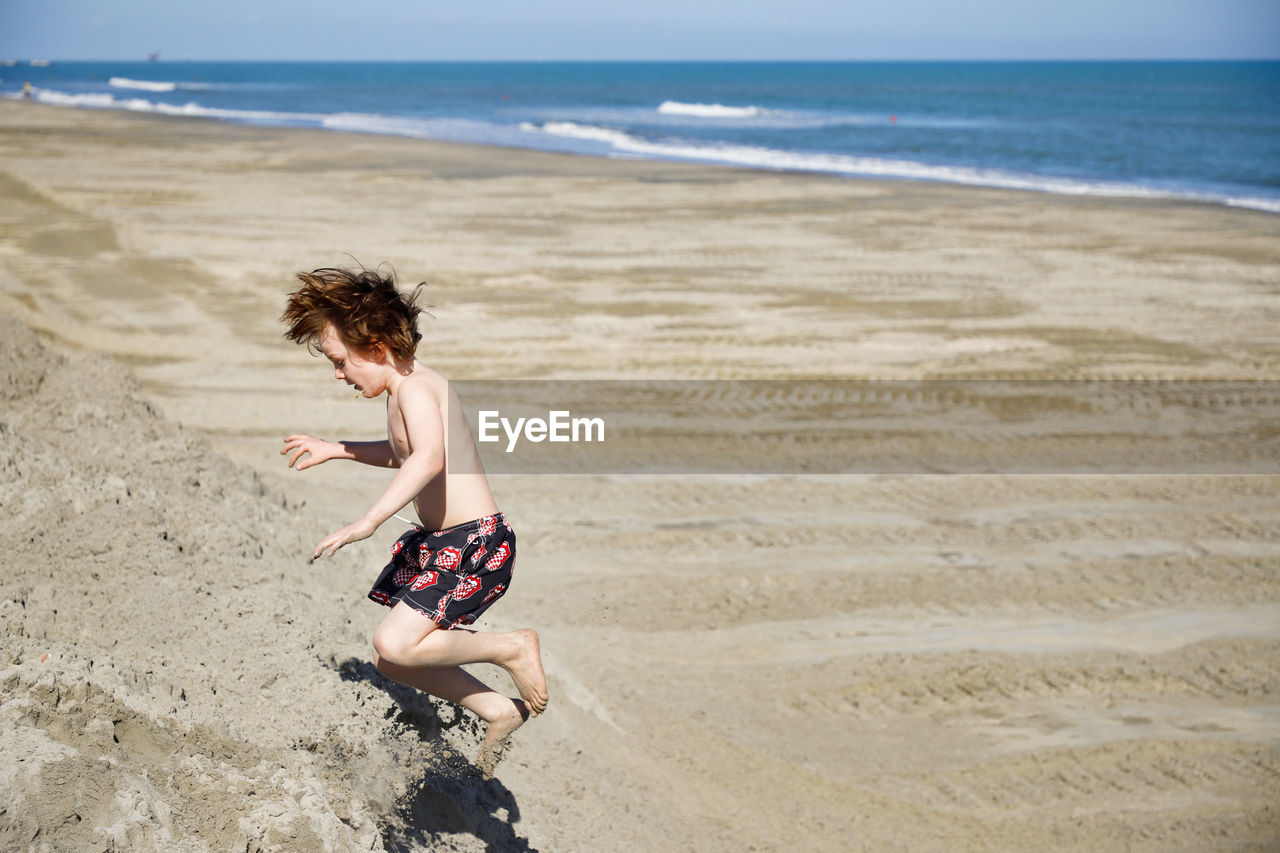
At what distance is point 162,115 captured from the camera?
4531 cm

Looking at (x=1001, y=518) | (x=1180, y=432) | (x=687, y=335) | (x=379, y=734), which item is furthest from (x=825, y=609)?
(x=687, y=335)

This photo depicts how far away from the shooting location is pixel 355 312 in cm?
289

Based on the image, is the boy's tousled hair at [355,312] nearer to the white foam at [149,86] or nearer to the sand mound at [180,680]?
the sand mound at [180,680]

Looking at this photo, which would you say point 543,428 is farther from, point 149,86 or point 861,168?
point 149,86

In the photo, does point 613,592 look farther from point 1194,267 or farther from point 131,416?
point 1194,267

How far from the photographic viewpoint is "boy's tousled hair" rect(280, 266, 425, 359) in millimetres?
2881

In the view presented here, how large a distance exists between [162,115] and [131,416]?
4631 centimetres

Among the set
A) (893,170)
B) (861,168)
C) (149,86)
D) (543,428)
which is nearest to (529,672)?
(543,428)

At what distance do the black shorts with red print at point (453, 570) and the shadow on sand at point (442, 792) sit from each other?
2.25 ft

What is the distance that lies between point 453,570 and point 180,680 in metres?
0.95

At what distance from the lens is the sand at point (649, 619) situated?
3.06 metres

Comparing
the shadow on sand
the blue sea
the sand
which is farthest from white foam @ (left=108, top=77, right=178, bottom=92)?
the shadow on sand

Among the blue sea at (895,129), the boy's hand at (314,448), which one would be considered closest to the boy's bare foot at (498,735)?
the boy's hand at (314,448)

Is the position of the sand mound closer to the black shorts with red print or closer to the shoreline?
the black shorts with red print
